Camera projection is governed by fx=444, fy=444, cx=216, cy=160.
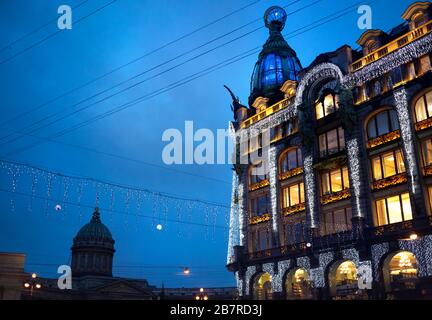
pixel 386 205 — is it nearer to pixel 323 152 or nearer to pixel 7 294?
pixel 323 152

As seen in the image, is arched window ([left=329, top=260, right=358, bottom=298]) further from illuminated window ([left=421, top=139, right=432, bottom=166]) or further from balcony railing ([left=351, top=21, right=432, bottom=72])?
balcony railing ([left=351, top=21, right=432, bottom=72])

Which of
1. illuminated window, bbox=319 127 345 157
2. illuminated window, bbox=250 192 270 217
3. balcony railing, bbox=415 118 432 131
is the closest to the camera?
balcony railing, bbox=415 118 432 131

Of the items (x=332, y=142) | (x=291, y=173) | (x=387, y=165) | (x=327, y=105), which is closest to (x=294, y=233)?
(x=291, y=173)

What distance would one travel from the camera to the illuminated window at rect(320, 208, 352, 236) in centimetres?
3734

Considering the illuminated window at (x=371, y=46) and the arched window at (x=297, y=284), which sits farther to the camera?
the arched window at (x=297, y=284)

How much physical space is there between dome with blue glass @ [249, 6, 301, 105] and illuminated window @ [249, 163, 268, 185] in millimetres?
8429

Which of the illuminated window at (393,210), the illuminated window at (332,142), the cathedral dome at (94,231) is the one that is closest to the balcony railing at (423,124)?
the illuminated window at (393,210)

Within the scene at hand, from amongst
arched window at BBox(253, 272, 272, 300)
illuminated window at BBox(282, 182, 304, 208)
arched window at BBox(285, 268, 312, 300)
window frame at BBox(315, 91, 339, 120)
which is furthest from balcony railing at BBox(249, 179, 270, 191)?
arched window at BBox(285, 268, 312, 300)

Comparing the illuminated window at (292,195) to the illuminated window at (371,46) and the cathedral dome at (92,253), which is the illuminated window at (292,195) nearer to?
the illuminated window at (371,46)

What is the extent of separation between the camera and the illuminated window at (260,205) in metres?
45.8

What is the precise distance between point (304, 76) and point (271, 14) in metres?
21.7

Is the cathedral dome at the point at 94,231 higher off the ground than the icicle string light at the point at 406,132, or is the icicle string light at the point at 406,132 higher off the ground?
the cathedral dome at the point at 94,231

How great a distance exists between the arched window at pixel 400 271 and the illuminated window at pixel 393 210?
8.95ft
